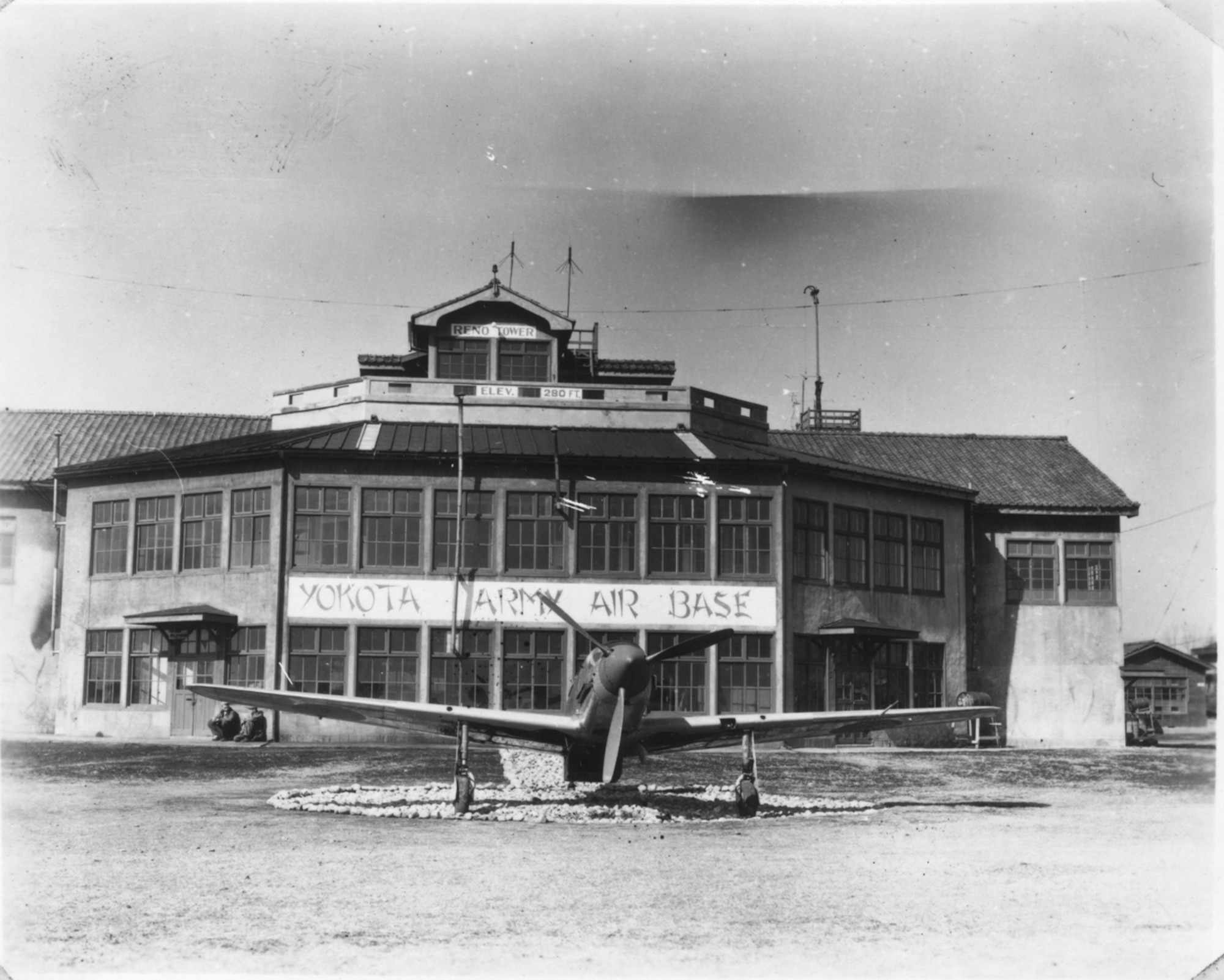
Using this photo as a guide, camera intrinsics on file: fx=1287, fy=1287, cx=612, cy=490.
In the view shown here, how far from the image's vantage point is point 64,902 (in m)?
12.2

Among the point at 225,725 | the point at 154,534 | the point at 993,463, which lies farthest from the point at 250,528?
the point at 993,463

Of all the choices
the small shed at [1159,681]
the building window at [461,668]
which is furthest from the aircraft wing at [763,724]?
the building window at [461,668]

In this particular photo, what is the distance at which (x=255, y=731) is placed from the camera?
33.3 meters

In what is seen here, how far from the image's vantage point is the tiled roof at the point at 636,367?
1766 inches

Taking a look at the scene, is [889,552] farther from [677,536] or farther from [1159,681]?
[1159,681]

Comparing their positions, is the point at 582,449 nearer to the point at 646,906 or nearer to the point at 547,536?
the point at 547,536

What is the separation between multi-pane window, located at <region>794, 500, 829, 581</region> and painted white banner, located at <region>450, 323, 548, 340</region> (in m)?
9.69

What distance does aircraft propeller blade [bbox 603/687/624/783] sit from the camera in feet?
61.6

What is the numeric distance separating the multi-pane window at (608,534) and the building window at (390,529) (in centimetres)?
441

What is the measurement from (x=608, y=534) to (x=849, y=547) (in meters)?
7.60

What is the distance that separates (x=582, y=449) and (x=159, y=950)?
82.7 feet

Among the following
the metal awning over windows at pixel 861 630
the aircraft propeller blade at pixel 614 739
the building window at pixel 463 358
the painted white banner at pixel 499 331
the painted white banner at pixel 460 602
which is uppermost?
the painted white banner at pixel 499 331

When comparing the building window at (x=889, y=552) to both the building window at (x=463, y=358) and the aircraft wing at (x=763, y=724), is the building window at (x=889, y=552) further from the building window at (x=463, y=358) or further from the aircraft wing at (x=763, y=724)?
the aircraft wing at (x=763, y=724)

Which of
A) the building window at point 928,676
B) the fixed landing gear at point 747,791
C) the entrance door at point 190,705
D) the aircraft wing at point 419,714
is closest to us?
the aircraft wing at point 419,714
